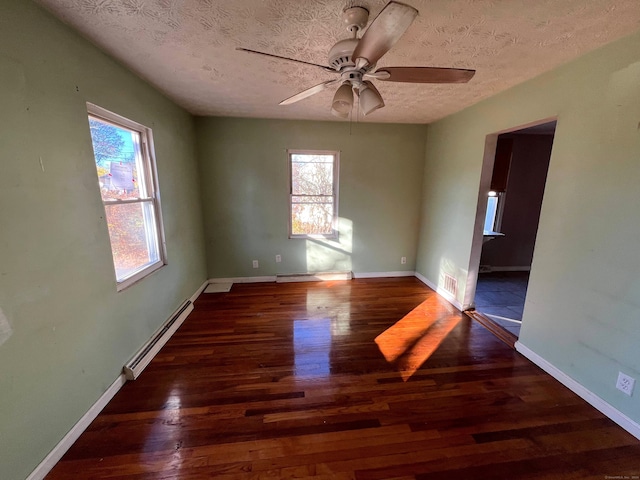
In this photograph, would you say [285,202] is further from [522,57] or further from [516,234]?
[516,234]

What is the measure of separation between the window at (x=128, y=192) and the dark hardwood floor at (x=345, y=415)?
86 centimetres

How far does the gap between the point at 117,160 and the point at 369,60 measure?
2.05m

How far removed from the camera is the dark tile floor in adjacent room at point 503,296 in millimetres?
3020

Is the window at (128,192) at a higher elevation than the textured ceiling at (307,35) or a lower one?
lower

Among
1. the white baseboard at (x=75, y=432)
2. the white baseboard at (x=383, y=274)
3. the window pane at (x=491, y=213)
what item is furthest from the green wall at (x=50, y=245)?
the window pane at (x=491, y=213)

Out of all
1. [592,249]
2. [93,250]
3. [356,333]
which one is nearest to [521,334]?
[592,249]

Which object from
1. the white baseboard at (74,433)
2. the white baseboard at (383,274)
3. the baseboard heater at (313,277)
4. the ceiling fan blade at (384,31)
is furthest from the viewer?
the white baseboard at (383,274)

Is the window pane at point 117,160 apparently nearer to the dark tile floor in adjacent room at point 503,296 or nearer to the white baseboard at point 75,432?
the white baseboard at point 75,432

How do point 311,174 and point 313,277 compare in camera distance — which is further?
point 313,277

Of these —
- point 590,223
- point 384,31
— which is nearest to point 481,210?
point 590,223

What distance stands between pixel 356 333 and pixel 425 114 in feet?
9.40

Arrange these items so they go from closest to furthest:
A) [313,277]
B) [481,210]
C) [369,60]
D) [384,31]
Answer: [384,31] → [369,60] → [481,210] → [313,277]

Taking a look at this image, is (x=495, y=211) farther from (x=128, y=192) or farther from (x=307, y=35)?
(x=128, y=192)

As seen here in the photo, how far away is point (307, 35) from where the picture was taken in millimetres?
1575
